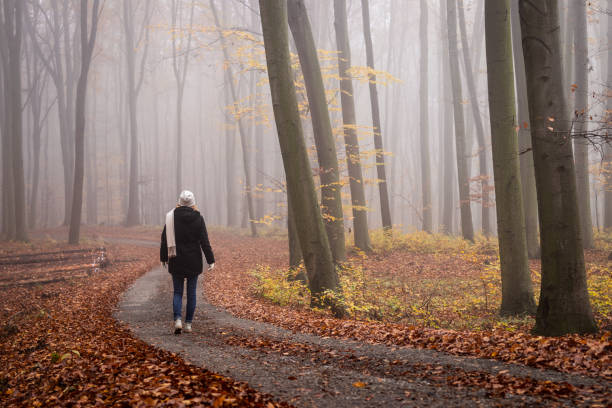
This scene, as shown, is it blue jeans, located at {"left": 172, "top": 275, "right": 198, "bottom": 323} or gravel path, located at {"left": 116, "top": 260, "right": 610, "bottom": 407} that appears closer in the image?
gravel path, located at {"left": 116, "top": 260, "right": 610, "bottom": 407}

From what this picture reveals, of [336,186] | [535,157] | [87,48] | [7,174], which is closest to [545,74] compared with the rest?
[535,157]

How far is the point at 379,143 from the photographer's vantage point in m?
18.8

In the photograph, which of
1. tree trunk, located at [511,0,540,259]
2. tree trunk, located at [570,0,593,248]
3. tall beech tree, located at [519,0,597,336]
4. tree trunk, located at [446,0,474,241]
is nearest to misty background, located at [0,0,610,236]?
tree trunk, located at [446,0,474,241]

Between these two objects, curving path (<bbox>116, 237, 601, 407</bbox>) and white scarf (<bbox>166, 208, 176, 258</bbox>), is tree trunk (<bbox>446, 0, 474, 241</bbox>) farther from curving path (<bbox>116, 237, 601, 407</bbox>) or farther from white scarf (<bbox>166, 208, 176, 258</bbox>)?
white scarf (<bbox>166, 208, 176, 258</bbox>)

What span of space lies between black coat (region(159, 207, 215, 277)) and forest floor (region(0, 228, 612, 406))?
1.06 meters

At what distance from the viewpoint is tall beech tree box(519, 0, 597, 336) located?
5.46 meters

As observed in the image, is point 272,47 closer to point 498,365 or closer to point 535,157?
point 535,157

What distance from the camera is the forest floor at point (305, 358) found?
3906 millimetres

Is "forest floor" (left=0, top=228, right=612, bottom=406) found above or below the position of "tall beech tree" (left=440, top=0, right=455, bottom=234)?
below

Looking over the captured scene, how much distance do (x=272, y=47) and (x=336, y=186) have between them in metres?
4.78

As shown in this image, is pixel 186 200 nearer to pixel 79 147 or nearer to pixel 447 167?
pixel 79 147

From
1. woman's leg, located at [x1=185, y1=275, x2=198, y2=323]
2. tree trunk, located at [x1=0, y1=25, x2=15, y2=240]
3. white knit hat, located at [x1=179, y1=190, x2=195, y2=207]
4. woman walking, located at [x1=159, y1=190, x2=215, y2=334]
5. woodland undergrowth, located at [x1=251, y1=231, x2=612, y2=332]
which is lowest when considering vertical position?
woodland undergrowth, located at [x1=251, y1=231, x2=612, y2=332]

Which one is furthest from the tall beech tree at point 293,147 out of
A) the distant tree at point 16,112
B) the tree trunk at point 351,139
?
the distant tree at point 16,112

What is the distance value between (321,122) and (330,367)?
25.9 feet
